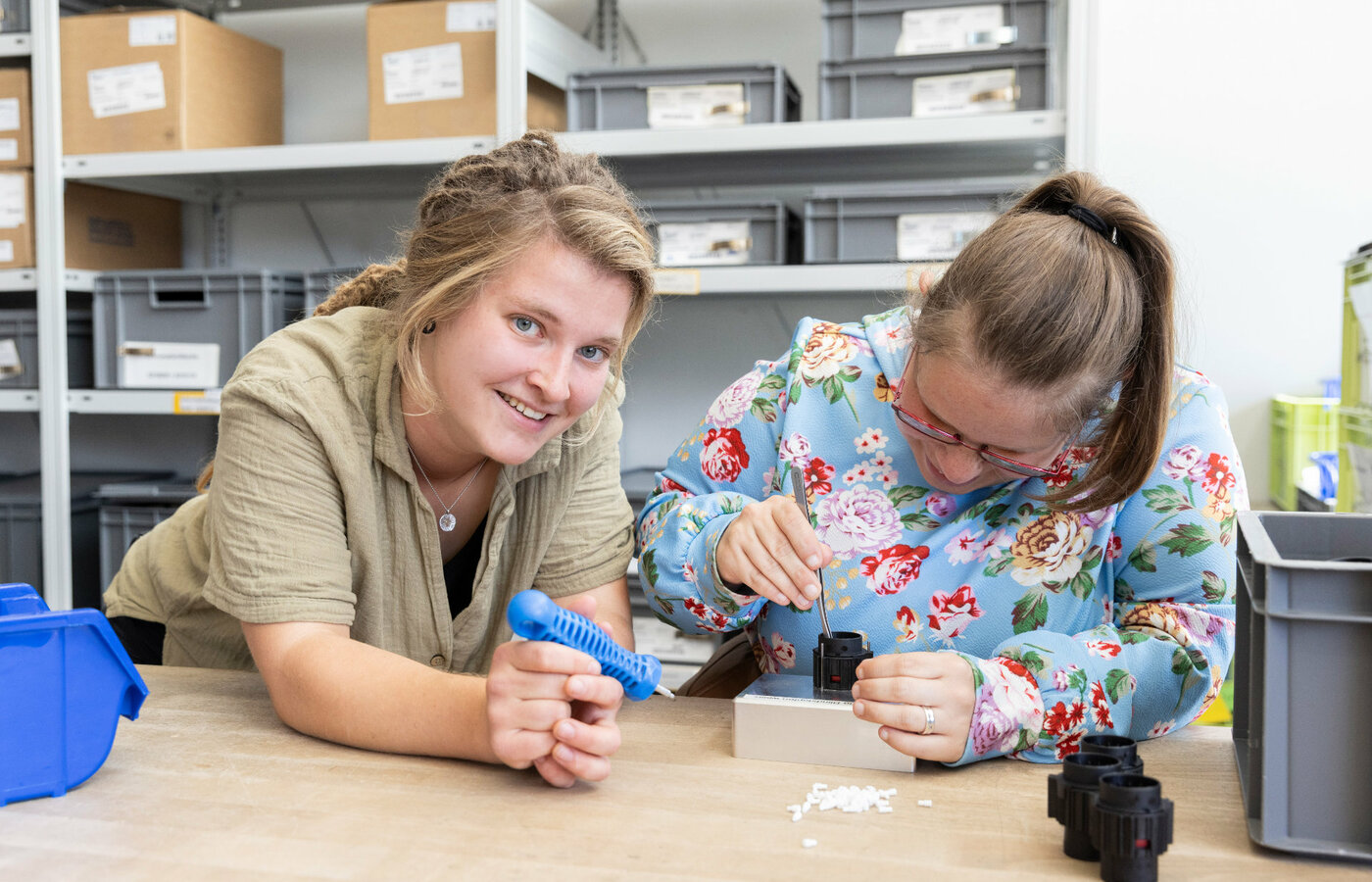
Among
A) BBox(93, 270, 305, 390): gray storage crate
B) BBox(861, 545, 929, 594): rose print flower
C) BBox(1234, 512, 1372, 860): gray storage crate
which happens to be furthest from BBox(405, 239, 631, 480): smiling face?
BBox(93, 270, 305, 390): gray storage crate

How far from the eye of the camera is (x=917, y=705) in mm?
838

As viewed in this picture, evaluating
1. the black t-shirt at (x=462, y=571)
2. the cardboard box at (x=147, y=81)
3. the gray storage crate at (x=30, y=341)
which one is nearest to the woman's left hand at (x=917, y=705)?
the black t-shirt at (x=462, y=571)

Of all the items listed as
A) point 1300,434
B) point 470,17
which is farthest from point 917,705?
point 470,17

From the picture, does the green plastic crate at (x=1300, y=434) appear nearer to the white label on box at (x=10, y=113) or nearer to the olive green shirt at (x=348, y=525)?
the olive green shirt at (x=348, y=525)

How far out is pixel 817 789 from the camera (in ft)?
2.66

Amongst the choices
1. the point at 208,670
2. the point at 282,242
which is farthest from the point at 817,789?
the point at 282,242

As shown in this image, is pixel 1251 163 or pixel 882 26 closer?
pixel 882 26

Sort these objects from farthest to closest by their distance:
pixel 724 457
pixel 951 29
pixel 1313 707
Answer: pixel 951 29
pixel 724 457
pixel 1313 707

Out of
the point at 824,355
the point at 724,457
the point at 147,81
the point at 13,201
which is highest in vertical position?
the point at 147,81

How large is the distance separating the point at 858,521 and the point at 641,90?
1312 mm

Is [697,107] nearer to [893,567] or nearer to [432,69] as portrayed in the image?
[432,69]

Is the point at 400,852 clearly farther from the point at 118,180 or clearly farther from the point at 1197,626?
the point at 118,180

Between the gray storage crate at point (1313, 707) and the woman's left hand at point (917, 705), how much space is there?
0.68 feet

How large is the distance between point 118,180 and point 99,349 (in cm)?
43
